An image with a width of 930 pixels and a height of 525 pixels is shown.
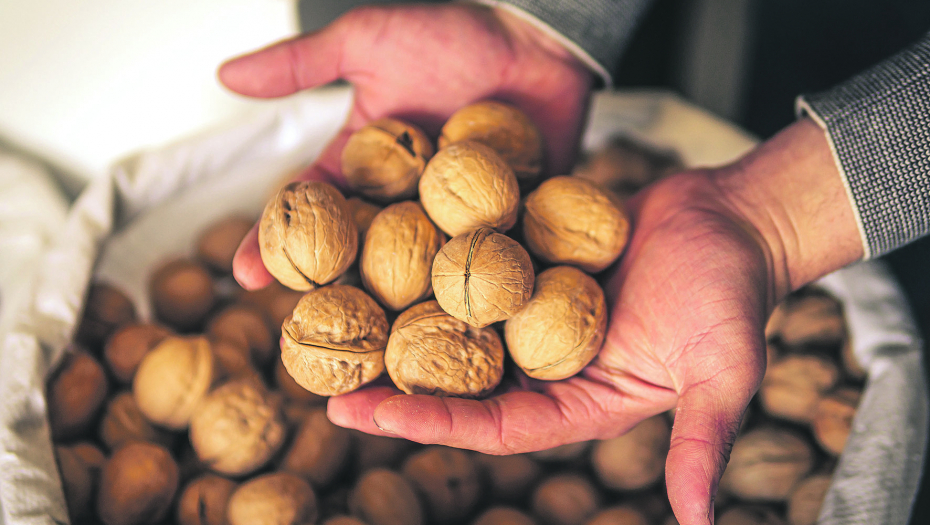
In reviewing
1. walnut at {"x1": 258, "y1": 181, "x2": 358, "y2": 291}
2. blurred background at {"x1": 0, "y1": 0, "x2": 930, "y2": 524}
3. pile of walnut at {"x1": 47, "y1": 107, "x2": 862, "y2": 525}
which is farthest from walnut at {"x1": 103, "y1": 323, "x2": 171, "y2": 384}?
blurred background at {"x1": 0, "y1": 0, "x2": 930, "y2": 524}

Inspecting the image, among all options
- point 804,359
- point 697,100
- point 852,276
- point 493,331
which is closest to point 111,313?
point 493,331

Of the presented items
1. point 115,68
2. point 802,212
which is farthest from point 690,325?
point 115,68

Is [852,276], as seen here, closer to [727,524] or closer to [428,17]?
[727,524]

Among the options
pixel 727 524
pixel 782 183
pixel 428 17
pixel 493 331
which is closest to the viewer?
pixel 493 331

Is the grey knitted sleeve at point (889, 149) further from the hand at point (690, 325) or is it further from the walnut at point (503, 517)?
the walnut at point (503, 517)

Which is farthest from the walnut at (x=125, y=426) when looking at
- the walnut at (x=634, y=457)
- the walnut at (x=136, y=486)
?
the walnut at (x=634, y=457)

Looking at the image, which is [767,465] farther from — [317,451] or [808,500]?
[317,451]
